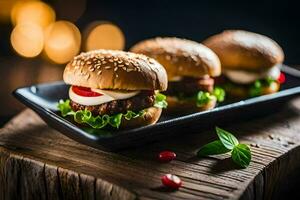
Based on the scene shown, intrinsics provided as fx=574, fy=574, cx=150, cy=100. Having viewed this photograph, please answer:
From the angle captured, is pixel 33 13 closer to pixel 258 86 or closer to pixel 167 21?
pixel 167 21

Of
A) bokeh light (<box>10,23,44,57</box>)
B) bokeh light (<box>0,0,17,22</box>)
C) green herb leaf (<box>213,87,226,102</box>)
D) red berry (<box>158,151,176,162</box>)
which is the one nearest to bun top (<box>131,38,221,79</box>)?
green herb leaf (<box>213,87,226,102</box>)

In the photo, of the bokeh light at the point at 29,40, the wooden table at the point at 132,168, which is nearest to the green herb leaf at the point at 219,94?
the wooden table at the point at 132,168

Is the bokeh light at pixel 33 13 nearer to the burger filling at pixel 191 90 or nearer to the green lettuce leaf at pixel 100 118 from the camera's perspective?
the burger filling at pixel 191 90

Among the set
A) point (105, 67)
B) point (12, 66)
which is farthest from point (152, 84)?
point (12, 66)

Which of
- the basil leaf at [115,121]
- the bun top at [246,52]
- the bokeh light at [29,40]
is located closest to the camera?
the basil leaf at [115,121]

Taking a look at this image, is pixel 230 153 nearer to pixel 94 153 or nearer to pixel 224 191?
pixel 224 191

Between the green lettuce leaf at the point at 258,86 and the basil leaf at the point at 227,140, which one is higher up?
the basil leaf at the point at 227,140

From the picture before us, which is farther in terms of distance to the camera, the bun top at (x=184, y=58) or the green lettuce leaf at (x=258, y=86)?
the green lettuce leaf at (x=258, y=86)
